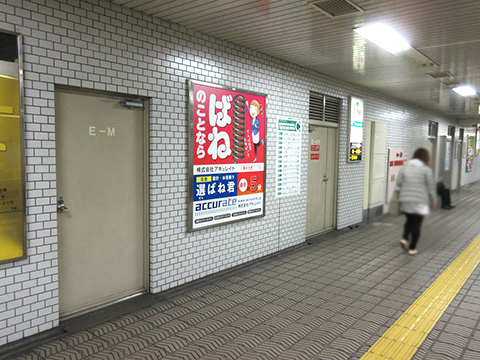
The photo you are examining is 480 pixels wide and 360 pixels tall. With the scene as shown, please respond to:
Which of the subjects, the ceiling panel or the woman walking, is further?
the ceiling panel

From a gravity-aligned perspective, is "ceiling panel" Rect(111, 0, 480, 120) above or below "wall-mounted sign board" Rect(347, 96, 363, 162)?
above

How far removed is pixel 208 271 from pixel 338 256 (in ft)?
8.35

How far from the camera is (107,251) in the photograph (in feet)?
14.5

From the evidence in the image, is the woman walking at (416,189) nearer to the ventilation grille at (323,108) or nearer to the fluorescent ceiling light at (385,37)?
the fluorescent ceiling light at (385,37)

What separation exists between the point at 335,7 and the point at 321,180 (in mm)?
4501

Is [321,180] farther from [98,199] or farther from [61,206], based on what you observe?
[61,206]

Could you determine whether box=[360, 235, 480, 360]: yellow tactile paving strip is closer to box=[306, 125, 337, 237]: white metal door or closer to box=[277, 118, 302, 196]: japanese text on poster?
box=[306, 125, 337, 237]: white metal door

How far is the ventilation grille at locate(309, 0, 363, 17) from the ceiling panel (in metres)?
0.09

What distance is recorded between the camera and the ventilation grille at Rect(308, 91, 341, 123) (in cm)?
748

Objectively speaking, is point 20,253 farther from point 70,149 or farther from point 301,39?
point 301,39

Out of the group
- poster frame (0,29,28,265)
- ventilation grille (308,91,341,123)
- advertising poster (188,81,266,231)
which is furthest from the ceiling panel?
poster frame (0,29,28,265)

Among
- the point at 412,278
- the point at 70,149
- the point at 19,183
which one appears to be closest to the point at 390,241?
the point at 19,183

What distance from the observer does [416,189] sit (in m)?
1.03

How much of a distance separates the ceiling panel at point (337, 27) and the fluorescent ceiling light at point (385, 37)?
0.12m
